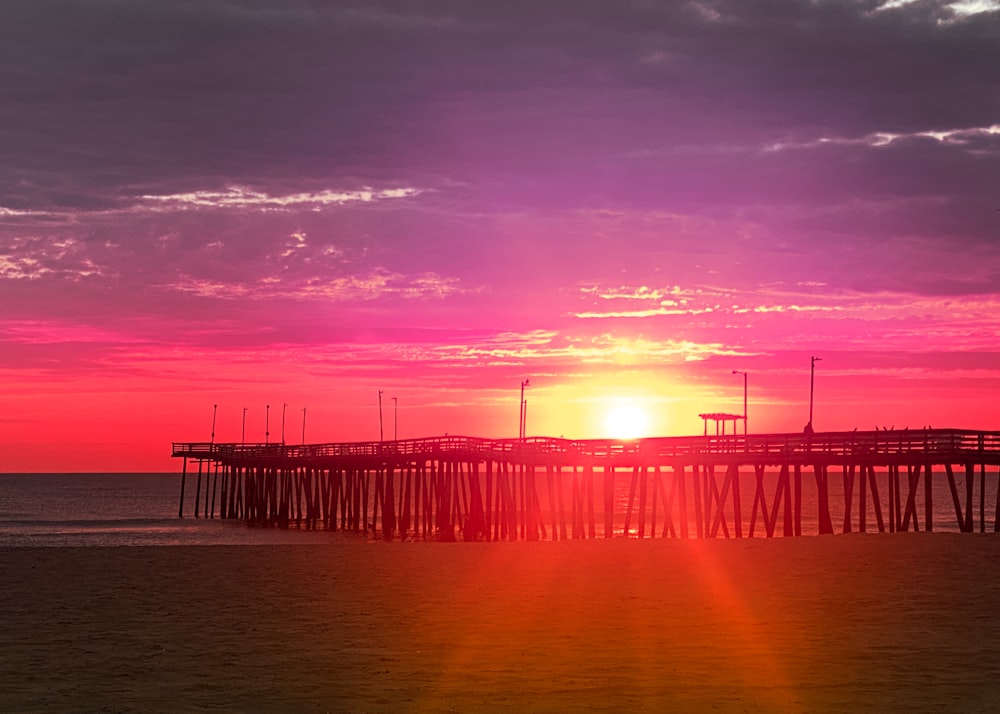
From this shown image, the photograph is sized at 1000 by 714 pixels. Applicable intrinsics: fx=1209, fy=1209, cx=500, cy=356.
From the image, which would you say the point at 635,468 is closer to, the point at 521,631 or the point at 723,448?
the point at 723,448

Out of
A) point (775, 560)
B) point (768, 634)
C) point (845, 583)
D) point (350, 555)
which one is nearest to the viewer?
point (768, 634)

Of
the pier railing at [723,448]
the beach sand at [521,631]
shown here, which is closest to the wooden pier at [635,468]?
the pier railing at [723,448]

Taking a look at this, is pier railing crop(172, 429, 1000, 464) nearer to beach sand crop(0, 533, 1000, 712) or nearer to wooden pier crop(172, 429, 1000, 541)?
wooden pier crop(172, 429, 1000, 541)

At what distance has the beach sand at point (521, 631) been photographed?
13.9m

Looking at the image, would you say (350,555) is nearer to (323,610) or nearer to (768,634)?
(323,610)

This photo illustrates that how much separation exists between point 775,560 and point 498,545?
37.0ft

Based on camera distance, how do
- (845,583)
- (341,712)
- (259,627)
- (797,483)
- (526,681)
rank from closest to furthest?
(341,712) → (526,681) → (259,627) → (845,583) → (797,483)

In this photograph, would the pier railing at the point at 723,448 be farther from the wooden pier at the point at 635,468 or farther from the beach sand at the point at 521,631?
the beach sand at the point at 521,631

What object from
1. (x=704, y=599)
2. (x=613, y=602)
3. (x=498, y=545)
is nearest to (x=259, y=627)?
(x=613, y=602)

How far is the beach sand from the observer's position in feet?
45.6

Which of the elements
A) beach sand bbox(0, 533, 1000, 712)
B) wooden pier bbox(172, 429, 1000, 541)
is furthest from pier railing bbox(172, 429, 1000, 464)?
beach sand bbox(0, 533, 1000, 712)

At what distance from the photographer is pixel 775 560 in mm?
27812

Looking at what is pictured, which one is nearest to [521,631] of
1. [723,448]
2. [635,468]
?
[723,448]

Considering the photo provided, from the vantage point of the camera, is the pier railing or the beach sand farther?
the pier railing
